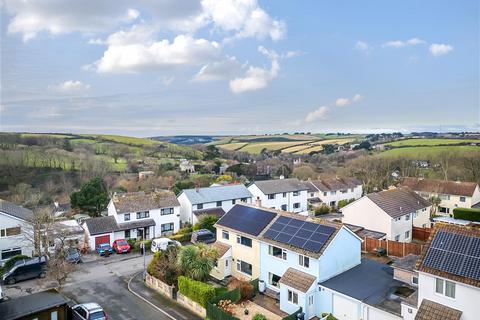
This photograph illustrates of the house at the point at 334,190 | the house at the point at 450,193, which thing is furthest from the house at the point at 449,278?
the house at the point at 334,190

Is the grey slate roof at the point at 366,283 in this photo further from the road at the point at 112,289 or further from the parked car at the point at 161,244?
the parked car at the point at 161,244

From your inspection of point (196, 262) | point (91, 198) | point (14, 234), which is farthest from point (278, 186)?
point (14, 234)

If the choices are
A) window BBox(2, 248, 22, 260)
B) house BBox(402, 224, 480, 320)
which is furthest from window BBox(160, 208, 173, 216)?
house BBox(402, 224, 480, 320)

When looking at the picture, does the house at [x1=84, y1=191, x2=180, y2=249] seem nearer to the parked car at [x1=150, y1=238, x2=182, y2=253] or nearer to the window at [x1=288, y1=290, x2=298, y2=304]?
the parked car at [x1=150, y1=238, x2=182, y2=253]

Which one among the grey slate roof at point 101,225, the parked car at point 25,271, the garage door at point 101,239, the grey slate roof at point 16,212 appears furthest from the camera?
the grey slate roof at point 101,225

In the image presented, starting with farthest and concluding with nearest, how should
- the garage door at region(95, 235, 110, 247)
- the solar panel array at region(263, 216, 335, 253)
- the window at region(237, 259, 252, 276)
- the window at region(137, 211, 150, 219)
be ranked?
the window at region(137, 211, 150, 219) → the garage door at region(95, 235, 110, 247) → the window at region(237, 259, 252, 276) → the solar panel array at region(263, 216, 335, 253)

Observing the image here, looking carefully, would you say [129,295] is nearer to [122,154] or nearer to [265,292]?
[265,292]

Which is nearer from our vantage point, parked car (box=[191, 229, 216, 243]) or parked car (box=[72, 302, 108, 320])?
parked car (box=[72, 302, 108, 320])
